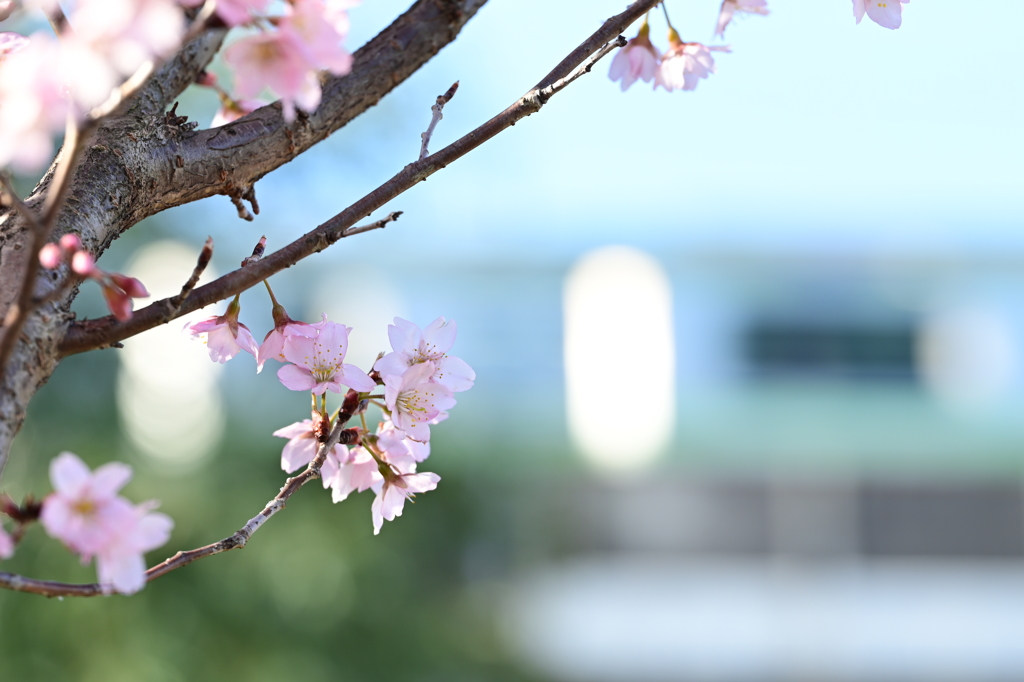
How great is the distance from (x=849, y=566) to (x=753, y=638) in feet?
4.12

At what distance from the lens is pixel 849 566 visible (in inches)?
372

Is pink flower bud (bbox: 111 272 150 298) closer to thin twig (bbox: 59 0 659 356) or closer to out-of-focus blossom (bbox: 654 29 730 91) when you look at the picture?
thin twig (bbox: 59 0 659 356)

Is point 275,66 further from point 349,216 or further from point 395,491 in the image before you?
point 395,491

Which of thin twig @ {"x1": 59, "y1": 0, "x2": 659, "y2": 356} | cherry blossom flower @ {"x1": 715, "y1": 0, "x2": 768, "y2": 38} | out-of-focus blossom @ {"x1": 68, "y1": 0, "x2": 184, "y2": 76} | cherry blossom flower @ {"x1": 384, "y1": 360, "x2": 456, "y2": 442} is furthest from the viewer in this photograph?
cherry blossom flower @ {"x1": 715, "y1": 0, "x2": 768, "y2": 38}

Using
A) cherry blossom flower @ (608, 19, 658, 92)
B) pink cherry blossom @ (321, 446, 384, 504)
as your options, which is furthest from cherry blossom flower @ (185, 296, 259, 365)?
cherry blossom flower @ (608, 19, 658, 92)

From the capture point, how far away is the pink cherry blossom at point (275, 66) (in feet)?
1.32

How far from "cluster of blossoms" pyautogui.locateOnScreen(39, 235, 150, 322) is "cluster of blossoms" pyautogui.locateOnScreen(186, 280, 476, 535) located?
177 mm

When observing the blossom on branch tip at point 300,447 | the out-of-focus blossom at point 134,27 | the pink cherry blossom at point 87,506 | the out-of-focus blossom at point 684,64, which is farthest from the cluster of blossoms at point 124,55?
the out-of-focus blossom at point 684,64

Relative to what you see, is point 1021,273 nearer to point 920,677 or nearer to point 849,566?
point 849,566

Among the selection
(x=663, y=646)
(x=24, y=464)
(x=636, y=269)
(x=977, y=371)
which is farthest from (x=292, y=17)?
(x=977, y=371)

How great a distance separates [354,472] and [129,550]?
26cm

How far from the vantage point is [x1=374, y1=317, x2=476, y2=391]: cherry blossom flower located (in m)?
0.62

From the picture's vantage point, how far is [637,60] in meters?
0.84

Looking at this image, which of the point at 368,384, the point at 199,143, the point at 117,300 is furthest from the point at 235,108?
the point at 117,300
